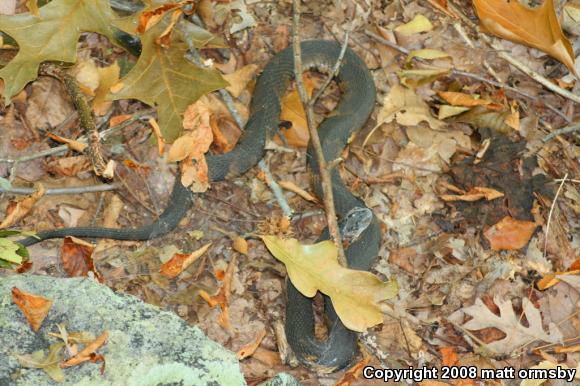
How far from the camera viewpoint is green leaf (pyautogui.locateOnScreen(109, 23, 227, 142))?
450 cm

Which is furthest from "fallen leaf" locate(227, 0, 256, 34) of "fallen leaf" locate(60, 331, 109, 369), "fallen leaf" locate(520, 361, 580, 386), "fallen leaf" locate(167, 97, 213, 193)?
"fallen leaf" locate(520, 361, 580, 386)

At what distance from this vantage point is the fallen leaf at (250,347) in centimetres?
428

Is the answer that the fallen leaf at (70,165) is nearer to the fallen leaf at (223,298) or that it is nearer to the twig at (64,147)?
the twig at (64,147)

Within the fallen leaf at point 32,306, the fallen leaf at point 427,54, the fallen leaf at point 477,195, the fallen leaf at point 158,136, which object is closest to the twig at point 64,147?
the fallen leaf at point 158,136

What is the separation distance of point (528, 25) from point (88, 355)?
4.42 meters

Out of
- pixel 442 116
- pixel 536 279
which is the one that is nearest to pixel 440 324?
pixel 536 279

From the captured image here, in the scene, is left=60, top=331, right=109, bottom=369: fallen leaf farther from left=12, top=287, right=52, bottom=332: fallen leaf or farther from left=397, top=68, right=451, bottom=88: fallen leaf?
left=397, top=68, right=451, bottom=88: fallen leaf

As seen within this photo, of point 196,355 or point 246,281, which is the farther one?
point 246,281

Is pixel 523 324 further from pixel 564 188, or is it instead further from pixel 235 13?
pixel 235 13

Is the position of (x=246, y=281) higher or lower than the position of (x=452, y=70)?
lower

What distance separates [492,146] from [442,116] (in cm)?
51

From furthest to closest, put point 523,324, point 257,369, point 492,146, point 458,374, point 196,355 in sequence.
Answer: point 492,146 < point 523,324 < point 458,374 < point 257,369 < point 196,355

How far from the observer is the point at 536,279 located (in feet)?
16.9

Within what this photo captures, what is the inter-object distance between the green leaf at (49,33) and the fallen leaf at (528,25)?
3.28 meters
